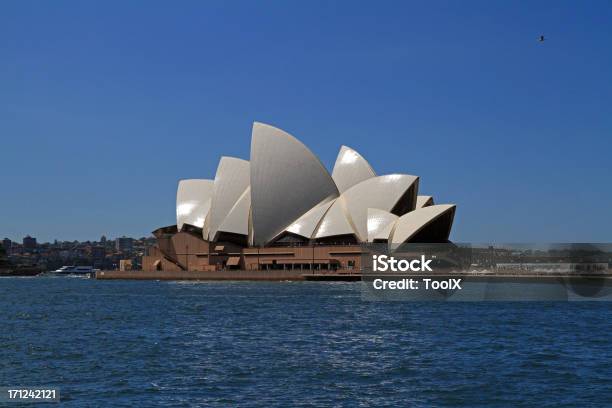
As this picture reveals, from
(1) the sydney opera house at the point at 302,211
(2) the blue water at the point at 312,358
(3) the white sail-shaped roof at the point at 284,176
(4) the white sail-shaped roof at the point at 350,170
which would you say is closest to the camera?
(2) the blue water at the point at 312,358

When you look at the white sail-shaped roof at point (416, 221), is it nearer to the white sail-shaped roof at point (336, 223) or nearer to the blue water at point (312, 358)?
the white sail-shaped roof at point (336, 223)

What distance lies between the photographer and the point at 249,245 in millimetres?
88188

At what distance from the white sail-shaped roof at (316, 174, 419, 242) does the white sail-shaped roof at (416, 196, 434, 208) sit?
443cm

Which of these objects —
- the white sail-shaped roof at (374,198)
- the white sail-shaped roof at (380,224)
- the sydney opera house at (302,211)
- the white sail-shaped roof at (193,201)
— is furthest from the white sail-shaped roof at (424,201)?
the white sail-shaped roof at (193,201)

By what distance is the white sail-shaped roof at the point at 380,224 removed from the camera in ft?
246

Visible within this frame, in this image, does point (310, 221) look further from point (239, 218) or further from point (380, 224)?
point (239, 218)

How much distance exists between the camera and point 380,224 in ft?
248

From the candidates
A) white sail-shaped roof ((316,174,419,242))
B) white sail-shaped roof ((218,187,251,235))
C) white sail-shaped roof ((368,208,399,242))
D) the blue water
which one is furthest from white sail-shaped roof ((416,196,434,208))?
the blue water

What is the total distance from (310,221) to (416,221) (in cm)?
1182

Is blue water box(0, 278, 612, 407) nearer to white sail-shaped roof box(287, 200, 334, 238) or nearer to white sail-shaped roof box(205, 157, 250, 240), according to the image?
white sail-shaped roof box(287, 200, 334, 238)

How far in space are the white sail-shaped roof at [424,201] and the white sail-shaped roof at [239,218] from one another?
1811cm

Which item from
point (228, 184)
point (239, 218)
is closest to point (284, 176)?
point (228, 184)

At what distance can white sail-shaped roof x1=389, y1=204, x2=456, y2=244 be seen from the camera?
241 ft

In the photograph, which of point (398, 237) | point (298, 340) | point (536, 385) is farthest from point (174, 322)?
point (398, 237)
